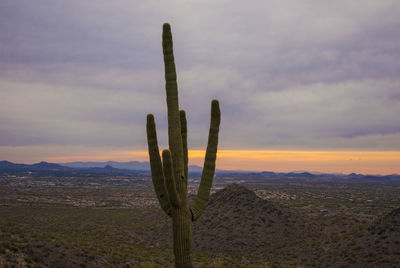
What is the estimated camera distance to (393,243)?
68.3ft

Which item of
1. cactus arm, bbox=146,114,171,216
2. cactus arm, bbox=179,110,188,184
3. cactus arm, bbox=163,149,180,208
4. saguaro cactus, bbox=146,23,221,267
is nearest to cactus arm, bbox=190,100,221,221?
saguaro cactus, bbox=146,23,221,267

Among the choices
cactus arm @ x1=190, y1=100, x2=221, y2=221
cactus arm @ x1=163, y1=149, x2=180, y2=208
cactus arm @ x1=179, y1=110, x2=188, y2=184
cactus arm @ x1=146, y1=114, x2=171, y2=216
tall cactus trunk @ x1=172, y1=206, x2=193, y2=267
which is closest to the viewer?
cactus arm @ x1=163, y1=149, x2=180, y2=208

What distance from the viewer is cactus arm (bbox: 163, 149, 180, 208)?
11.9 m

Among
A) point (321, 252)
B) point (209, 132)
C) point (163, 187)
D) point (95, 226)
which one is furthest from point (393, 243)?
point (95, 226)

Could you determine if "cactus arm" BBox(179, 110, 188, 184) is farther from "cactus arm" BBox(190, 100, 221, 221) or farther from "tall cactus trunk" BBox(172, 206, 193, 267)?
"tall cactus trunk" BBox(172, 206, 193, 267)

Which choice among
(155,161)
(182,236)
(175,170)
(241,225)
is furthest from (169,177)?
(241,225)

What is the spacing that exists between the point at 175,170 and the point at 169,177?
3.94ft

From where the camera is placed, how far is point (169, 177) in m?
12.1

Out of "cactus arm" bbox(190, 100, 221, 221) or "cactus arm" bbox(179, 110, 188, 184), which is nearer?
"cactus arm" bbox(190, 100, 221, 221)

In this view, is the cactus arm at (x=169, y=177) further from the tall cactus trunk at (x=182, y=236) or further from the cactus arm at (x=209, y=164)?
the cactus arm at (x=209, y=164)

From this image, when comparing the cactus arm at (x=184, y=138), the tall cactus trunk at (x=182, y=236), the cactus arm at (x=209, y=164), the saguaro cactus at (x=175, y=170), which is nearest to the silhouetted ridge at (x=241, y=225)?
the cactus arm at (x=209, y=164)

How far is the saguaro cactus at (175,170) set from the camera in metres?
12.6

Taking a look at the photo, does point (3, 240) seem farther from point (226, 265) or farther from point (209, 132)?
point (226, 265)

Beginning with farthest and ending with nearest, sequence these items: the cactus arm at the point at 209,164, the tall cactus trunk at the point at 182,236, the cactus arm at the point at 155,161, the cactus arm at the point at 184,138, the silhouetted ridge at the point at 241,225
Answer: the silhouetted ridge at the point at 241,225
the cactus arm at the point at 184,138
the cactus arm at the point at 209,164
the tall cactus trunk at the point at 182,236
the cactus arm at the point at 155,161
